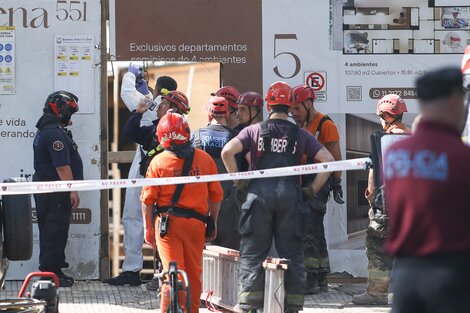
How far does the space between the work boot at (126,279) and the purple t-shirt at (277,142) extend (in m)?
2.72

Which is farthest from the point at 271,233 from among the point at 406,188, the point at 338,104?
the point at 406,188

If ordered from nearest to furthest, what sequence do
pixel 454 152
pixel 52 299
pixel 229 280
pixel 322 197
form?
1. pixel 454 152
2. pixel 52 299
3. pixel 229 280
4. pixel 322 197

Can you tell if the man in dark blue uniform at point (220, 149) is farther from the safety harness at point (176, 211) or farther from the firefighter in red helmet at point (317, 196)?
the safety harness at point (176, 211)

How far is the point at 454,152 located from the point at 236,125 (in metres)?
6.34

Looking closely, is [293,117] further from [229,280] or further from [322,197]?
[229,280]

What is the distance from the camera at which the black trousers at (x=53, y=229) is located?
12.0 metres

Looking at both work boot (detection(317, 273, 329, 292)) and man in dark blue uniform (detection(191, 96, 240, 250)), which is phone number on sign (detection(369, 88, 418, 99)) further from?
work boot (detection(317, 273, 329, 292))

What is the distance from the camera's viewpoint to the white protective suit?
488 inches

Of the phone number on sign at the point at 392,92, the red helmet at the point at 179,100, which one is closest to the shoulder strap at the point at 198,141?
the red helmet at the point at 179,100

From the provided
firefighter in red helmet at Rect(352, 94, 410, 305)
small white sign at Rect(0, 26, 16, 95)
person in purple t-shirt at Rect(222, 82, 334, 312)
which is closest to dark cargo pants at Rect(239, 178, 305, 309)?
person in purple t-shirt at Rect(222, 82, 334, 312)

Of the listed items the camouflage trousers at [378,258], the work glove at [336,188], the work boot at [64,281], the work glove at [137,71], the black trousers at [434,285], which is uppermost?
the work glove at [137,71]

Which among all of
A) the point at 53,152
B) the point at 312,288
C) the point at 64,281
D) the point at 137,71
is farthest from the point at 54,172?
the point at 312,288

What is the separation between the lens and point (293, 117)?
12.2 meters

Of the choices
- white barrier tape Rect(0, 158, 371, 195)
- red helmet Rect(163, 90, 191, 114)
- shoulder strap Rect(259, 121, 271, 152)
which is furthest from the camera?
red helmet Rect(163, 90, 191, 114)
